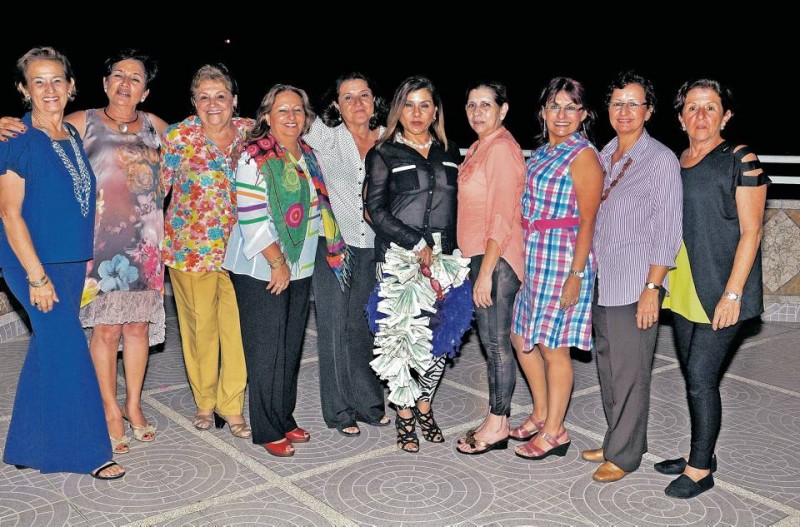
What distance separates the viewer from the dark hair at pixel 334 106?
4.34m

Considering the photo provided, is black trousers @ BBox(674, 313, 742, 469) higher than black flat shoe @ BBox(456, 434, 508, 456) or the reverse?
higher

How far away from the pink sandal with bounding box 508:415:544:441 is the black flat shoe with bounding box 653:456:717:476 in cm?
64

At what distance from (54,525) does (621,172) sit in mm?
2948

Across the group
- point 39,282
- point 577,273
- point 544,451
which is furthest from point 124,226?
point 544,451

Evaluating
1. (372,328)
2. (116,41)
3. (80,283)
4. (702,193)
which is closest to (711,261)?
(702,193)

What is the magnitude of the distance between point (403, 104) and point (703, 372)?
1906 mm

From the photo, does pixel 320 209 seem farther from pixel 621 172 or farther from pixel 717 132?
pixel 717 132

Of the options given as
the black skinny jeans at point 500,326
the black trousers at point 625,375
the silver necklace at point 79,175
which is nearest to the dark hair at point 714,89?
the black trousers at point 625,375

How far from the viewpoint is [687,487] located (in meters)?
3.75

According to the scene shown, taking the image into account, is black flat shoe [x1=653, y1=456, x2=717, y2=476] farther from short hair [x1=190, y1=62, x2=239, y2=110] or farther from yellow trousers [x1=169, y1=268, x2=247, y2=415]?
short hair [x1=190, y1=62, x2=239, y2=110]

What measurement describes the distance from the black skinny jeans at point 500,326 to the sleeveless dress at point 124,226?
1681 millimetres

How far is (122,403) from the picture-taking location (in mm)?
4934

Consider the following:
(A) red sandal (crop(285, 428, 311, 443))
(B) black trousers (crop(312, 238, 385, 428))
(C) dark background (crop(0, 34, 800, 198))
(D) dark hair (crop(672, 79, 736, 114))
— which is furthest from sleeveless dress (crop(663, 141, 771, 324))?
(C) dark background (crop(0, 34, 800, 198))

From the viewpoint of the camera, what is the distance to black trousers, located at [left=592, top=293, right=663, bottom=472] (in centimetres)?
380
